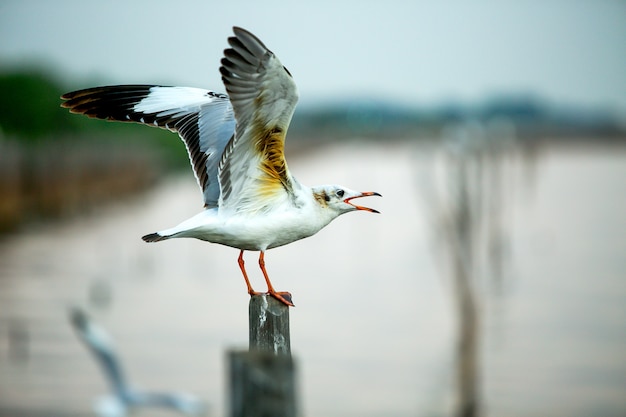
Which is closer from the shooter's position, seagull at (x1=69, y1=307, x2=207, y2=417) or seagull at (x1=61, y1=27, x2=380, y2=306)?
seagull at (x1=61, y1=27, x2=380, y2=306)

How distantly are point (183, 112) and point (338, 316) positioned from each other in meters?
17.0

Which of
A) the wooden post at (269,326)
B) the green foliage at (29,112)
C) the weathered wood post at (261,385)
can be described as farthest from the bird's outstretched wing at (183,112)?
the green foliage at (29,112)

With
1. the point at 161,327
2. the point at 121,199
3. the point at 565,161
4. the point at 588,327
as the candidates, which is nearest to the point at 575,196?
the point at 121,199

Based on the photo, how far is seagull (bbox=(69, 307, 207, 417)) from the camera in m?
14.5

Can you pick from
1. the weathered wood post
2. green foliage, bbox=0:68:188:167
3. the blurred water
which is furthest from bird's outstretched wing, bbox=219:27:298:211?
green foliage, bbox=0:68:188:167

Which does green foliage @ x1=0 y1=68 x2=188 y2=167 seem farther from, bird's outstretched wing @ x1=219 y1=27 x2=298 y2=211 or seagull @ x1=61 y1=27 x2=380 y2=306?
bird's outstretched wing @ x1=219 y1=27 x2=298 y2=211

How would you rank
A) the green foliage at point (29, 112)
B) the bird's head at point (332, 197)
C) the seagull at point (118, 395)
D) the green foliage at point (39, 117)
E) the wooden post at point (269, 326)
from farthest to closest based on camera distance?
the green foliage at point (29, 112)
the green foliage at point (39, 117)
the seagull at point (118, 395)
the bird's head at point (332, 197)
the wooden post at point (269, 326)

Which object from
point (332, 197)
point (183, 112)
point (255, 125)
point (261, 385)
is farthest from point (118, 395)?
point (261, 385)

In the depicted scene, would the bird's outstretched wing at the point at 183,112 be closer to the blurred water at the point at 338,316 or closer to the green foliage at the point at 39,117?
the blurred water at the point at 338,316

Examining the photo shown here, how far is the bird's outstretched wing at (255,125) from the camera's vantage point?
6082 mm

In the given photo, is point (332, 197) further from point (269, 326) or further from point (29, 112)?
point (29, 112)

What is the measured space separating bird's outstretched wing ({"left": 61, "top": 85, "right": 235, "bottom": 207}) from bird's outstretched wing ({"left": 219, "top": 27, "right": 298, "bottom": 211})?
512 millimetres

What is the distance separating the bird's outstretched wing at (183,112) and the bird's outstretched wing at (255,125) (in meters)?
0.51

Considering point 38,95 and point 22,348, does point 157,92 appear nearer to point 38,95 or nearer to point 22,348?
point 22,348
